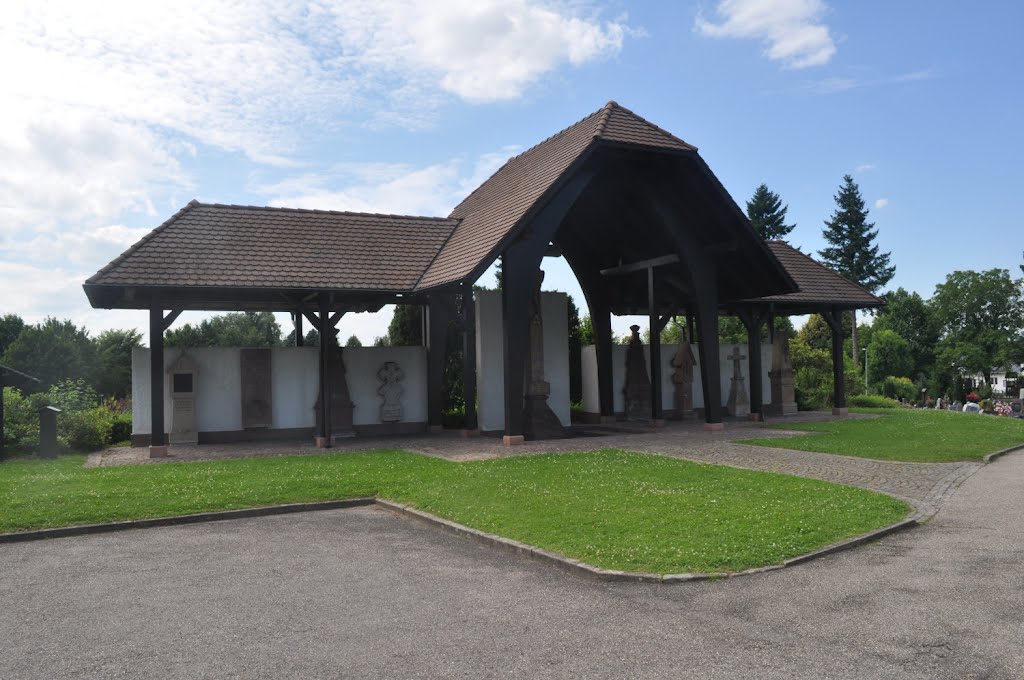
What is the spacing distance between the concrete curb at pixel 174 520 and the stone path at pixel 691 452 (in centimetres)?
400

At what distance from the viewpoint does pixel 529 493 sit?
10.3m

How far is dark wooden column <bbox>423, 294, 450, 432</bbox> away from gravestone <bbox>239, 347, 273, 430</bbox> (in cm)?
373

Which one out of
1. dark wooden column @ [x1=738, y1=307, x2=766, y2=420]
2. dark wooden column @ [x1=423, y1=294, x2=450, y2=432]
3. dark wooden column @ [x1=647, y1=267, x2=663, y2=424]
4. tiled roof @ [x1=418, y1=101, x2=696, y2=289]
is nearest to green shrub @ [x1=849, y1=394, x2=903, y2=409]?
dark wooden column @ [x1=738, y1=307, x2=766, y2=420]

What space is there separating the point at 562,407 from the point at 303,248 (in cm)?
734

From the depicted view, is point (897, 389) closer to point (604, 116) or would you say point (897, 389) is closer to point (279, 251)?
point (604, 116)

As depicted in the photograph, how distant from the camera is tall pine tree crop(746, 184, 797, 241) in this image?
62062 millimetres

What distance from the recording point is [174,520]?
9773mm

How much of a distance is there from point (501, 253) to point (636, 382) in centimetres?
807

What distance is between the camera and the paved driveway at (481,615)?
15.9ft

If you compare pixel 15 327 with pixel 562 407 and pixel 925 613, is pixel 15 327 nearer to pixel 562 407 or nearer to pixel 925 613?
pixel 562 407

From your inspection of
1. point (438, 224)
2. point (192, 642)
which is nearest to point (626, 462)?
point (192, 642)

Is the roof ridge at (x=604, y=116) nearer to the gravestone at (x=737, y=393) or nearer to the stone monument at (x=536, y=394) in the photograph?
the stone monument at (x=536, y=394)

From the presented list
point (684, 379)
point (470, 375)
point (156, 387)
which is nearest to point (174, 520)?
Answer: point (156, 387)

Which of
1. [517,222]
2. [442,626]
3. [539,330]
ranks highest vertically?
[517,222]
